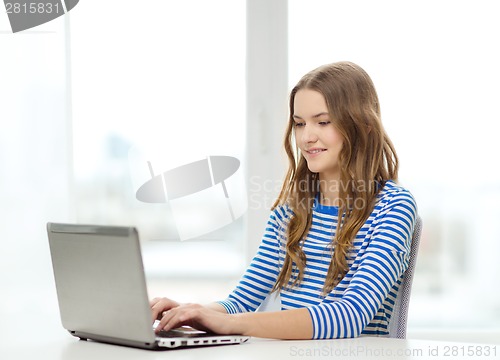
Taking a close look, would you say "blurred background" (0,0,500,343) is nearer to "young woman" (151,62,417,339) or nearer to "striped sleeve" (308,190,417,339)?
"young woman" (151,62,417,339)

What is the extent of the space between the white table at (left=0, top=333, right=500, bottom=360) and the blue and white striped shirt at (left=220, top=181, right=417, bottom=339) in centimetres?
8

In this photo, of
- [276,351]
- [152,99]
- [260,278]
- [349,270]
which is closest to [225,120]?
[152,99]

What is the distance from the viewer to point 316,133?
5.98 feet

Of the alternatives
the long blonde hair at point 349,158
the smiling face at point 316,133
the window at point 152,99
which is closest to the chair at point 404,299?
the long blonde hair at point 349,158

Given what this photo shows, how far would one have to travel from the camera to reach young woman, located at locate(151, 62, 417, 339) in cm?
163

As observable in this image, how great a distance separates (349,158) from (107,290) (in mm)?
756

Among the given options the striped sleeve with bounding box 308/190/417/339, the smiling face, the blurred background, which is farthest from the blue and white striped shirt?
the blurred background

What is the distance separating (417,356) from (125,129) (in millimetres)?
1929

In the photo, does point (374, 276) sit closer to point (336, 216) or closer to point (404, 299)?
point (404, 299)

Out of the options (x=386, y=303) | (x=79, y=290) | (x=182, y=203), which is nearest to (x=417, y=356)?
(x=386, y=303)

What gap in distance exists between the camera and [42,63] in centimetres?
293

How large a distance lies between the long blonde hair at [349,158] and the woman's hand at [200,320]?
1.30 ft

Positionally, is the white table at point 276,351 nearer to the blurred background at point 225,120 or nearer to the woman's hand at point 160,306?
the woman's hand at point 160,306

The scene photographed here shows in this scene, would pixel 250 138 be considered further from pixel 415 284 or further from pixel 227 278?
pixel 415 284
